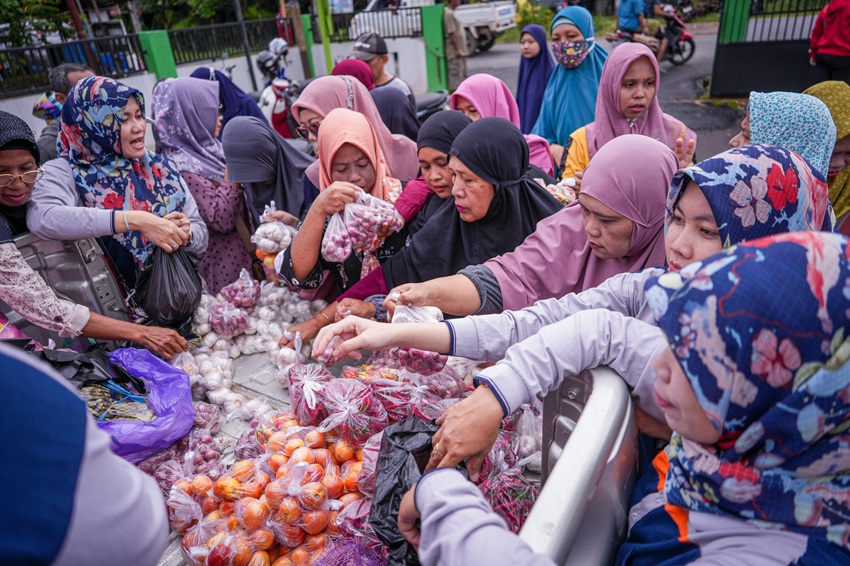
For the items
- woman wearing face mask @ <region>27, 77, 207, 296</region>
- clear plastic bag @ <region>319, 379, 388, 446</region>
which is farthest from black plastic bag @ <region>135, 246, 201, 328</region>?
clear plastic bag @ <region>319, 379, 388, 446</region>

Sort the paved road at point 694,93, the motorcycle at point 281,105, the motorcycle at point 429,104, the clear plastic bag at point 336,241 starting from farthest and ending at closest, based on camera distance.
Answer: the paved road at point 694,93 → the motorcycle at point 429,104 → the motorcycle at point 281,105 → the clear plastic bag at point 336,241

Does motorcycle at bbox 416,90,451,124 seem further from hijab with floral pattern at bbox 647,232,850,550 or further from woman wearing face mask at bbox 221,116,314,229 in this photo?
hijab with floral pattern at bbox 647,232,850,550

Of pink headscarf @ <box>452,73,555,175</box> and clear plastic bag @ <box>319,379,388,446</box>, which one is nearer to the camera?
clear plastic bag @ <box>319,379,388,446</box>

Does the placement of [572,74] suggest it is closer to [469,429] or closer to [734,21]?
[469,429]

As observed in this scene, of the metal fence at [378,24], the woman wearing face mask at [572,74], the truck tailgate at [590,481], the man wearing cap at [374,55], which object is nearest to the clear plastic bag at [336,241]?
the truck tailgate at [590,481]

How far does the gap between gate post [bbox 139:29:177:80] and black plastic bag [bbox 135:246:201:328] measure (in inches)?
371

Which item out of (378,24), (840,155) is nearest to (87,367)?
(840,155)

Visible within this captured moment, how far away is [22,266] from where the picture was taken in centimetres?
232

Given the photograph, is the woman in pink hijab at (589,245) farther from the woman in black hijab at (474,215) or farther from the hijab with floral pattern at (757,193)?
→ the hijab with floral pattern at (757,193)

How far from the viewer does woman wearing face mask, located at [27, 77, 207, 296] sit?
2.57 metres

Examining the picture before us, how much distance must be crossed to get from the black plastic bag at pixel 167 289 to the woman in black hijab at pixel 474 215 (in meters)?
0.70

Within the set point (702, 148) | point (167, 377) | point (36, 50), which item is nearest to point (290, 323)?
point (167, 377)

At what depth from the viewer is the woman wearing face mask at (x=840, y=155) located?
2609 mm

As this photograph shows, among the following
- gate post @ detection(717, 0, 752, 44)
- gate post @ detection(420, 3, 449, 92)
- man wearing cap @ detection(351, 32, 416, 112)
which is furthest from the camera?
gate post @ detection(420, 3, 449, 92)
